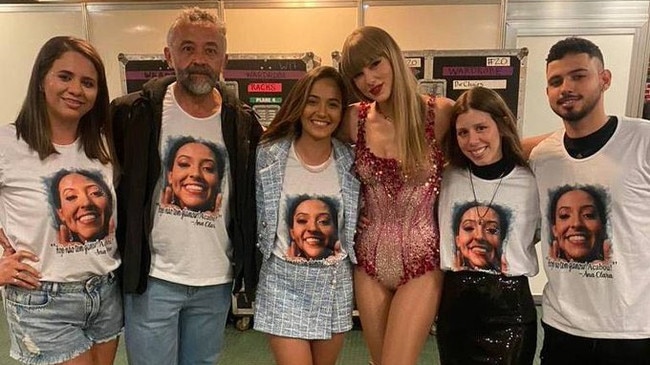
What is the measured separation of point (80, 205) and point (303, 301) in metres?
0.78

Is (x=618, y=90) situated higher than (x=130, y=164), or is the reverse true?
(x=618, y=90)

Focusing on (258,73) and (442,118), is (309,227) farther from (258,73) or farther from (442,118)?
(258,73)

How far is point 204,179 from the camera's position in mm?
1738

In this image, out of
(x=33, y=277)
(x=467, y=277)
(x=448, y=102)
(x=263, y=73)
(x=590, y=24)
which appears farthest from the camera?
(x=590, y=24)

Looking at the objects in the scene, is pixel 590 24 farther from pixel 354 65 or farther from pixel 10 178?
pixel 10 178

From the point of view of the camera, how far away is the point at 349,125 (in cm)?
192

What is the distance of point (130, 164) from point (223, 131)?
323 millimetres

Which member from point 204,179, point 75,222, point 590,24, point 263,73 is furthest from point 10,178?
point 590,24

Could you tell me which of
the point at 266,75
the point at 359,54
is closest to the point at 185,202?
the point at 359,54

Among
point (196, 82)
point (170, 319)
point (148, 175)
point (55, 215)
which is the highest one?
point (196, 82)

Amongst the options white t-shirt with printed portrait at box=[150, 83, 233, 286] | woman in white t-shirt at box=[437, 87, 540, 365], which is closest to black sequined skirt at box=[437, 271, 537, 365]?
woman in white t-shirt at box=[437, 87, 540, 365]

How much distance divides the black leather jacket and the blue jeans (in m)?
0.06

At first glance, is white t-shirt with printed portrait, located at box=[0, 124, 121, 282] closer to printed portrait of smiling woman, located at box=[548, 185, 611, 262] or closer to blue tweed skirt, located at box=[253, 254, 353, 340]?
blue tweed skirt, located at box=[253, 254, 353, 340]

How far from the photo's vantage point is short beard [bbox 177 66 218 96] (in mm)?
1701
